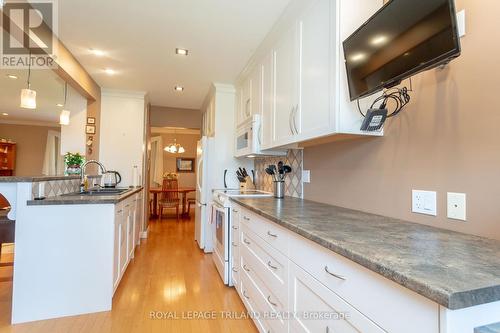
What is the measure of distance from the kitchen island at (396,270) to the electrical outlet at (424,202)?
83mm

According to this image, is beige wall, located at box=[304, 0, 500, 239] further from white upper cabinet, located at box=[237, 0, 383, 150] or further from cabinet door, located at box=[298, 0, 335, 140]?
cabinet door, located at box=[298, 0, 335, 140]

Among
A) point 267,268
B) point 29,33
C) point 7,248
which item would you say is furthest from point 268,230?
point 7,248

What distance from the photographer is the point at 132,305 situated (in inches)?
86.4

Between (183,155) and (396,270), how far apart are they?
854 centimetres

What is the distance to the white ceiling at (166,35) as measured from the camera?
203 cm

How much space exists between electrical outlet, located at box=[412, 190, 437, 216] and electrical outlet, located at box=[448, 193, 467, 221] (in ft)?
0.22

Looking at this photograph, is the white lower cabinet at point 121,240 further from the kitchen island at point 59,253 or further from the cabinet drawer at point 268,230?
the cabinet drawer at point 268,230

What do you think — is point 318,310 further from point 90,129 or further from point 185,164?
point 185,164

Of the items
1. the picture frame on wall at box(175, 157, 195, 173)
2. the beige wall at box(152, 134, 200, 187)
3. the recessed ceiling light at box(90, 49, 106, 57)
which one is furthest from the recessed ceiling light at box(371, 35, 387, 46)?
the picture frame on wall at box(175, 157, 195, 173)

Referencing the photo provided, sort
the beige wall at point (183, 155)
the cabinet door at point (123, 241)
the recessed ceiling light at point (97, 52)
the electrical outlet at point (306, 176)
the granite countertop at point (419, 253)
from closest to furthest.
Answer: the granite countertop at point (419, 253), the electrical outlet at point (306, 176), the cabinet door at point (123, 241), the recessed ceiling light at point (97, 52), the beige wall at point (183, 155)

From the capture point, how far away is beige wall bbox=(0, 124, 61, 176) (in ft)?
14.4

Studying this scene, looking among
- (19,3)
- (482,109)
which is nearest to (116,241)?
(19,3)

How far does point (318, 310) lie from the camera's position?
1039 millimetres

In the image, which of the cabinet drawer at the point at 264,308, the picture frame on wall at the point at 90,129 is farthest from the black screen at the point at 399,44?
the picture frame on wall at the point at 90,129
